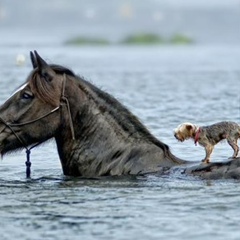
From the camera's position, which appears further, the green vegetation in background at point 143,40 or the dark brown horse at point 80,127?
the green vegetation in background at point 143,40

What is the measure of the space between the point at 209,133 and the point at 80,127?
161cm

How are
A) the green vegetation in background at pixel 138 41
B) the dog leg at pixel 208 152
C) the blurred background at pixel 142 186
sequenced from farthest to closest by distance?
the green vegetation in background at pixel 138 41
the dog leg at pixel 208 152
the blurred background at pixel 142 186

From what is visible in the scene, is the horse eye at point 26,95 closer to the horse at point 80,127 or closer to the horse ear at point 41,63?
the horse at point 80,127

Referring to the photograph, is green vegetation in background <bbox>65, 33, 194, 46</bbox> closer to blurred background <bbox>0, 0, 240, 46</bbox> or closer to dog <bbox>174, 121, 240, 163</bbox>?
blurred background <bbox>0, 0, 240, 46</bbox>

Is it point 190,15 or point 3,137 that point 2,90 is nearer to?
point 3,137

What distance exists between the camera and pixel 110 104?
18.4 meters

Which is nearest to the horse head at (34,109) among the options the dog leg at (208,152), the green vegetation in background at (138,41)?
the dog leg at (208,152)

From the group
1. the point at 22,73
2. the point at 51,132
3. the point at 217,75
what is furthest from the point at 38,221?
the point at 217,75

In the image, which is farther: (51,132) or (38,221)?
(51,132)

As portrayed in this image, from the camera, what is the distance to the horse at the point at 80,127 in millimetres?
18234

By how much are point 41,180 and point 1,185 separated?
2.20ft

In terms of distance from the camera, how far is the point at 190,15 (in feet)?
563

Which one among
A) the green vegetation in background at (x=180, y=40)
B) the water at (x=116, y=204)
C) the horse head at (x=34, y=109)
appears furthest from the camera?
the green vegetation in background at (x=180, y=40)

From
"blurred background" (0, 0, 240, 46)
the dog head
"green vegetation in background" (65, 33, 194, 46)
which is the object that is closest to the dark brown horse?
the dog head
